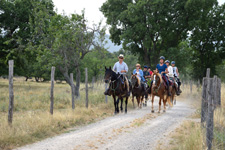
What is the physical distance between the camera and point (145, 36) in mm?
29656

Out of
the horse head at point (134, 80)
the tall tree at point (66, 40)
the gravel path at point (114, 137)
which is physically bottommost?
the gravel path at point (114, 137)

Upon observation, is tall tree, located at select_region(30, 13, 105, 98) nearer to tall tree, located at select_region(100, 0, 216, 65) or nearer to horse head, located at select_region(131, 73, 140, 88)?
horse head, located at select_region(131, 73, 140, 88)

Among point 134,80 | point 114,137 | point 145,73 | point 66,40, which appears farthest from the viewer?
point 66,40

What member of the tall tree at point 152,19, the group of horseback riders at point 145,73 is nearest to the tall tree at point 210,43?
the tall tree at point 152,19

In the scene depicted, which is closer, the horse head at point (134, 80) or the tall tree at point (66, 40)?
the horse head at point (134, 80)

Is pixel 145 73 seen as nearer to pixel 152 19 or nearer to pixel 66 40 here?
pixel 66 40

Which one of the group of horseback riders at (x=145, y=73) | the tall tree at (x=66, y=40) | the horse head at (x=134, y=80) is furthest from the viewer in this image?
the tall tree at (x=66, y=40)

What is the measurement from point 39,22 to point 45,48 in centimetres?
242

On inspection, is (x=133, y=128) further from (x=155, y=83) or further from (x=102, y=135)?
(x=155, y=83)

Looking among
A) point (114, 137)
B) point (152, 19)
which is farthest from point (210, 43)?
point (114, 137)

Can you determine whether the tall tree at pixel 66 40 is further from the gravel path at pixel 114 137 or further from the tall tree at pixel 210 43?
the tall tree at pixel 210 43

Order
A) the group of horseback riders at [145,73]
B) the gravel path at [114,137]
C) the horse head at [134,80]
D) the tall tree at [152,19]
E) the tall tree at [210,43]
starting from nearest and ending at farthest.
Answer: the gravel path at [114,137]
the group of horseback riders at [145,73]
the horse head at [134,80]
the tall tree at [152,19]
the tall tree at [210,43]

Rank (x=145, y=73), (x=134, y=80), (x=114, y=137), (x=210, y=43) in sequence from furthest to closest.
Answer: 1. (x=210, y=43)
2. (x=145, y=73)
3. (x=134, y=80)
4. (x=114, y=137)

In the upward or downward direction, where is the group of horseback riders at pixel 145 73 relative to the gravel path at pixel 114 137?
upward
